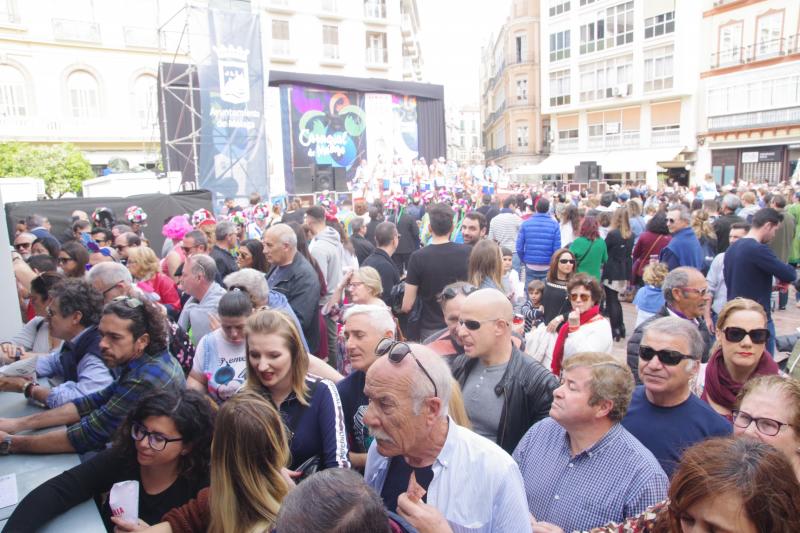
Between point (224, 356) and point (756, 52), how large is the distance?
34.3 meters

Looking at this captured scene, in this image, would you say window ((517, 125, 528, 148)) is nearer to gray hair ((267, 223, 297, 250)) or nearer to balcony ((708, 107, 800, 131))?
balcony ((708, 107, 800, 131))

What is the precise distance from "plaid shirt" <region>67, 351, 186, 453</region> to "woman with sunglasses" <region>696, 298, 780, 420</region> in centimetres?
261

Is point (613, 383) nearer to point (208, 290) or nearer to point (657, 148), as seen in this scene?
point (208, 290)

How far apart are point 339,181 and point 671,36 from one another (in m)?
23.8

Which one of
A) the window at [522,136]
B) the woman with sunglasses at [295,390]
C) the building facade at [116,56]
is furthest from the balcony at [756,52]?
the woman with sunglasses at [295,390]

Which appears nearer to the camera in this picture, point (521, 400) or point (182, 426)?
point (182, 426)

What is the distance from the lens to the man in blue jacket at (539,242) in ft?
20.6

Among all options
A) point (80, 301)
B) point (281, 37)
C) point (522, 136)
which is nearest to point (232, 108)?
point (80, 301)

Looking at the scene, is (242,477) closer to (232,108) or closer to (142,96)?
(232,108)

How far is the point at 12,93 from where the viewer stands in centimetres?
2706

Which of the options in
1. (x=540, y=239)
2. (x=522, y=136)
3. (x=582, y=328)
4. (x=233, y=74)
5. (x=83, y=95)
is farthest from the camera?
(x=522, y=136)

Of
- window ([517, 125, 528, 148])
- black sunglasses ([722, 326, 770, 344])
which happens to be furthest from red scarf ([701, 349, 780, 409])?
window ([517, 125, 528, 148])

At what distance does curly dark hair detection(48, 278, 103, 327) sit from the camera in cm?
285

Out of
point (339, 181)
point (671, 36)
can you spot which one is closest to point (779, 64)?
point (671, 36)
